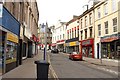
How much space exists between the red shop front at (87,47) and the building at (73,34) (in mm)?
6147

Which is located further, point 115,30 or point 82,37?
point 82,37

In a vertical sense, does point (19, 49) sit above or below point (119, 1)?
below

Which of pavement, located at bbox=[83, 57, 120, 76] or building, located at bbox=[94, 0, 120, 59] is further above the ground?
building, located at bbox=[94, 0, 120, 59]

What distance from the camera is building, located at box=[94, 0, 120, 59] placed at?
3272cm

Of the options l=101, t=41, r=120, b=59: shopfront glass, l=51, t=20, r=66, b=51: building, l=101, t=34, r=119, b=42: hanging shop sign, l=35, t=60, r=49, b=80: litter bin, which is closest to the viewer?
l=35, t=60, r=49, b=80: litter bin

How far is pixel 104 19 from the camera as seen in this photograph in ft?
123

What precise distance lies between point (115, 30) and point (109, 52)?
3.82 meters

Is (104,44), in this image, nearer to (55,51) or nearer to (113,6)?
(113,6)

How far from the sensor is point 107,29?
36281 mm

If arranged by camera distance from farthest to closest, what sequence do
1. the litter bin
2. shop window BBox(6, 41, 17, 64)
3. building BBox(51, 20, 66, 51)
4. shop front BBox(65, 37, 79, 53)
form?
building BBox(51, 20, 66, 51), shop front BBox(65, 37, 79, 53), shop window BBox(6, 41, 17, 64), the litter bin

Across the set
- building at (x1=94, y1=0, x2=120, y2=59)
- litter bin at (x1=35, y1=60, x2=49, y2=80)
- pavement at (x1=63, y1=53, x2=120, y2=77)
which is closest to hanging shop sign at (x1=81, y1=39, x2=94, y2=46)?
building at (x1=94, y1=0, x2=120, y2=59)

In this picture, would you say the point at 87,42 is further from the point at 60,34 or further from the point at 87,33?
the point at 60,34

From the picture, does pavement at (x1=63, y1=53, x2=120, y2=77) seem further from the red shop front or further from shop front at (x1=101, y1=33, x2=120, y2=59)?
the red shop front

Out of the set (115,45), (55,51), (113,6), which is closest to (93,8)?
(113,6)
